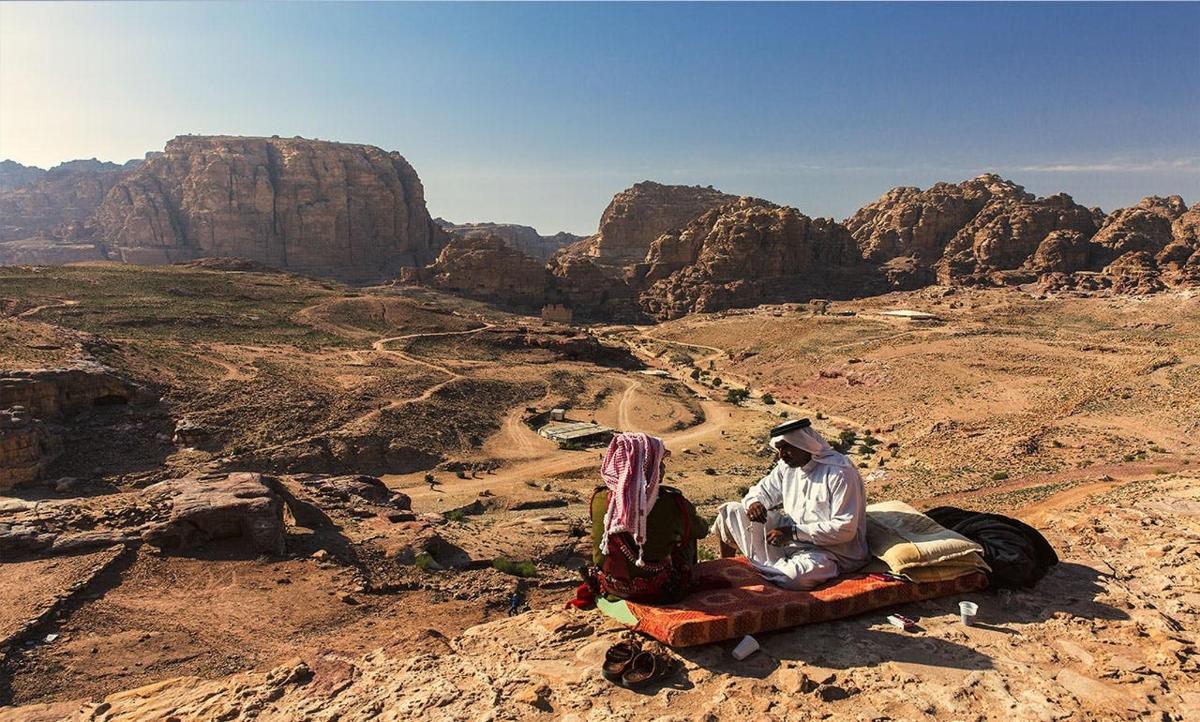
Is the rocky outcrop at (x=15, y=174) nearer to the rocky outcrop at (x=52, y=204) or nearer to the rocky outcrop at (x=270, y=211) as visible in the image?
the rocky outcrop at (x=52, y=204)

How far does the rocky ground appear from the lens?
4.93 m

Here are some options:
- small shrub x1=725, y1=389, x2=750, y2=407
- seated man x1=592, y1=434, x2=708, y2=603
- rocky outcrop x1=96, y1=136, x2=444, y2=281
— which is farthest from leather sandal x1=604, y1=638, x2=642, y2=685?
rocky outcrop x1=96, y1=136, x2=444, y2=281

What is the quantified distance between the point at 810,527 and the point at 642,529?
1678mm

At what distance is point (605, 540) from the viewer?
18.2ft

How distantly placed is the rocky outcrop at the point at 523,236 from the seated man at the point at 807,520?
130 m

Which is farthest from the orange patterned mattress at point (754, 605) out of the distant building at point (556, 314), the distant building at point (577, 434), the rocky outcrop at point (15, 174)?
the rocky outcrop at point (15, 174)

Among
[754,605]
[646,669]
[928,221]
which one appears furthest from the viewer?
[928,221]

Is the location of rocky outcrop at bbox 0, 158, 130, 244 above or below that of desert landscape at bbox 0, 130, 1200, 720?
above

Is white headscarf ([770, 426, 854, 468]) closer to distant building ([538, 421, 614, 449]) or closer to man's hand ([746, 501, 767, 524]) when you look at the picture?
man's hand ([746, 501, 767, 524])

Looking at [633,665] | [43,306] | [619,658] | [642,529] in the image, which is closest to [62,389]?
[43,306]

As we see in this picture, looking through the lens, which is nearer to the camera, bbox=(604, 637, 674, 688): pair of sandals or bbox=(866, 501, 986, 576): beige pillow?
bbox=(604, 637, 674, 688): pair of sandals

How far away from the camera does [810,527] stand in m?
5.82

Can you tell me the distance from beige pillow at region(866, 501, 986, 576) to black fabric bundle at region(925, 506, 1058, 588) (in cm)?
26

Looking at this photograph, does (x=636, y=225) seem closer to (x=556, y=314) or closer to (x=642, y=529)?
(x=556, y=314)
